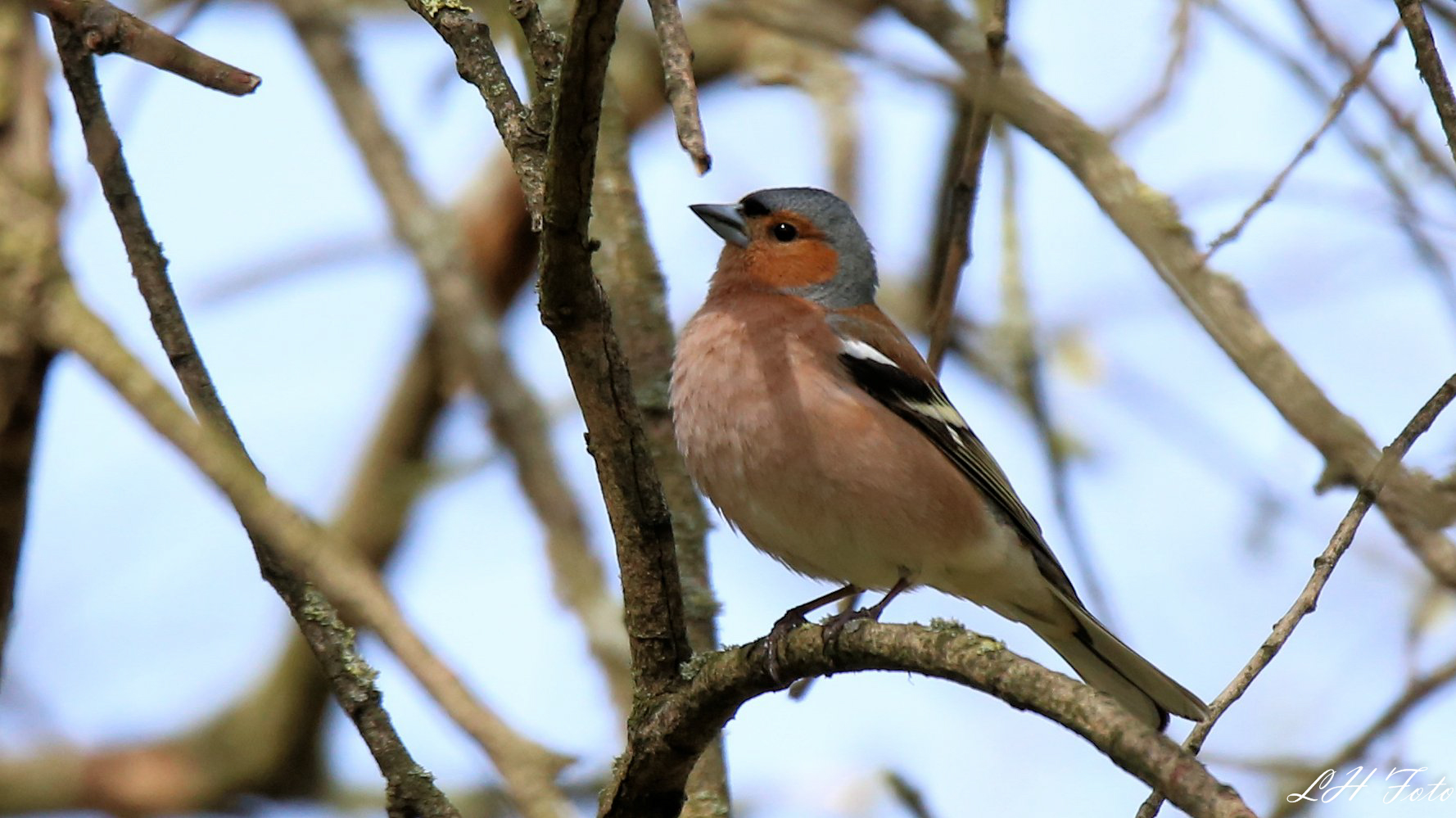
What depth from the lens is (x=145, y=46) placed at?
3361 millimetres

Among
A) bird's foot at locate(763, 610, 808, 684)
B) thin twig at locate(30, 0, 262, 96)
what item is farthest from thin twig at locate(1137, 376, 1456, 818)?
thin twig at locate(30, 0, 262, 96)

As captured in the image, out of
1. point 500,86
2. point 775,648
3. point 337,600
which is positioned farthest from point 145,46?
point 775,648

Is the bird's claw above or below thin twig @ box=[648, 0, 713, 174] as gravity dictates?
below

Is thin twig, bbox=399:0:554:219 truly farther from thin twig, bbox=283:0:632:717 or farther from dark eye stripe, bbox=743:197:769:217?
thin twig, bbox=283:0:632:717

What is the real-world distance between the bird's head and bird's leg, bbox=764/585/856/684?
1.42 m

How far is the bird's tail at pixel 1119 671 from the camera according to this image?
16.4ft

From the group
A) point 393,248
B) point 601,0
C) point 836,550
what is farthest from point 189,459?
point 393,248

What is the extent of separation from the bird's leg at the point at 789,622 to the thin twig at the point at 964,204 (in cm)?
96

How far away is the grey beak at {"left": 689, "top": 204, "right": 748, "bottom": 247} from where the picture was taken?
6.39m

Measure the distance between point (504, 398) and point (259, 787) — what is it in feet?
10.5

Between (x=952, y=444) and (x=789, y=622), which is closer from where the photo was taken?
(x=789, y=622)

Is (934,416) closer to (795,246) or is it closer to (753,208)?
(795,246)

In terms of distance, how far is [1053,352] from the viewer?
25.1 ft

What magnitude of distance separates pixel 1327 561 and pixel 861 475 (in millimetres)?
2070
